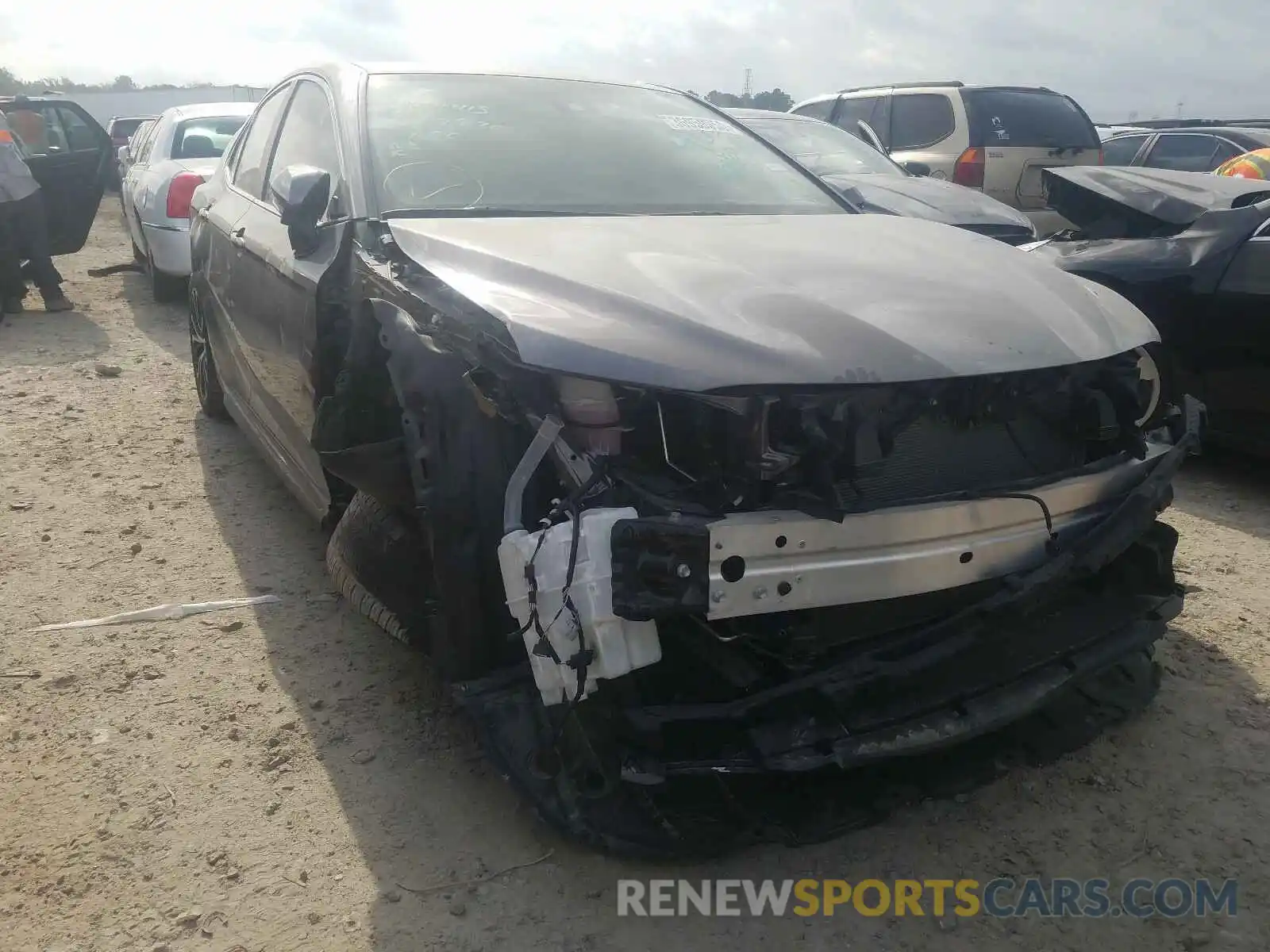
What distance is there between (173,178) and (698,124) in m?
5.79

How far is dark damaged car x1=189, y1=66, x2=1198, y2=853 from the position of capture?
200cm

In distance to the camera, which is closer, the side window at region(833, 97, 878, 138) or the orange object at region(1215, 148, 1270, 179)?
the orange object at region(1215, 148, 1270, 179)

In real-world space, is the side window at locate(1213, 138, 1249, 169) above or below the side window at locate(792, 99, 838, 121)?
below

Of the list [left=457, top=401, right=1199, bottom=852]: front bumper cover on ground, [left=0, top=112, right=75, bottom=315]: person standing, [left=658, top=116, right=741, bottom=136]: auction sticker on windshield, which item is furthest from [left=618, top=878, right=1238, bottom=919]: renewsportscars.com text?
[left=0, top=112, right=75, bottom=315]: person standing

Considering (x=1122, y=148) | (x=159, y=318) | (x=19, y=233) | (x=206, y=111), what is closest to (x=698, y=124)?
(x=159, y=318)

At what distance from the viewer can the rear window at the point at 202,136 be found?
349 inches

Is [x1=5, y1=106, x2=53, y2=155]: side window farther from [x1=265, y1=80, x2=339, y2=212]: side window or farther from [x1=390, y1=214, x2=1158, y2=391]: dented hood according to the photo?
[x1=390, y1=214, x2=1158, y2=391]: dented hood

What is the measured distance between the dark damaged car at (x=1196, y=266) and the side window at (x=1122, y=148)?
8.90 meters

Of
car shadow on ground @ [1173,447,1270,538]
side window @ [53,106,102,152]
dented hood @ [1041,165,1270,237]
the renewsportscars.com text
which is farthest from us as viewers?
side window @ [53,106,102,152]

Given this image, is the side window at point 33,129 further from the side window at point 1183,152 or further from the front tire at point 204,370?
the side window at point 1183,152

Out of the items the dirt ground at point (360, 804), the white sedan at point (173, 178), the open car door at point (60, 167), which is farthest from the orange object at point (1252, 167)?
the open car door at point (60, 167)

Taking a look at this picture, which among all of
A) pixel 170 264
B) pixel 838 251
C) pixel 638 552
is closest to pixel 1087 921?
pixel 638 552

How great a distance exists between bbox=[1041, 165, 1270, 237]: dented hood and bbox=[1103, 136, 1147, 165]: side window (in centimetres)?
881

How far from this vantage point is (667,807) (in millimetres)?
2158
